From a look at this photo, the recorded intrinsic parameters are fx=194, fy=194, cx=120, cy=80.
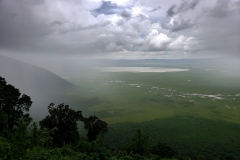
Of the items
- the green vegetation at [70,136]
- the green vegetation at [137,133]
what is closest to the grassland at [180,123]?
the green vegetation at [137,133]

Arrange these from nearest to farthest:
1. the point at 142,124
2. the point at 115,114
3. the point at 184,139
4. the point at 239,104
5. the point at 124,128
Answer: the point at 184,139 < the point at 124,128 < the point at 142,124 < the point at 115,114 < the point at 239,104

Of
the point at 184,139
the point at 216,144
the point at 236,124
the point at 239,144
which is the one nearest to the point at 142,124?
the point at 184,139

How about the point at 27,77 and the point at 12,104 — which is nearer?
the point at 12,104

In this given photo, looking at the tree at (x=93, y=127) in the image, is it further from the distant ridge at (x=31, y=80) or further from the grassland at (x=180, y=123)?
the distant ridge at (x=31, y=80)

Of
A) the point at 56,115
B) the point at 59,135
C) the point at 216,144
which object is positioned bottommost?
the point at 216,144

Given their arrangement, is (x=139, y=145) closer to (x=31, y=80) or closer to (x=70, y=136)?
(x=70, y=136)

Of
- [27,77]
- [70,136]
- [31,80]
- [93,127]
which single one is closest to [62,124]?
[70,136]

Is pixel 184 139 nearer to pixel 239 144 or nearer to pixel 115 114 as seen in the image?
pixel 239 144

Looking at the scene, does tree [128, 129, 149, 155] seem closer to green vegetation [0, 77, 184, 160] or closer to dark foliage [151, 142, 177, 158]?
green vegetation [0, 77, 184, 160]
